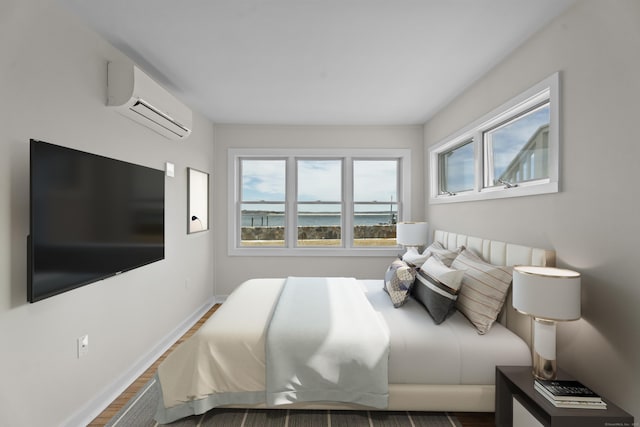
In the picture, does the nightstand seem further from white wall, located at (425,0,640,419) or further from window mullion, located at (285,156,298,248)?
window mullion, located at (285,156,298,248)

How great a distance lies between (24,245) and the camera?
5.22ft

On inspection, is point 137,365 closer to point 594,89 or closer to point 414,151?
point 594,89

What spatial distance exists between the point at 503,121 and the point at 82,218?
330 centimetres

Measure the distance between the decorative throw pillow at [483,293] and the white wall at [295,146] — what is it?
2.15 m

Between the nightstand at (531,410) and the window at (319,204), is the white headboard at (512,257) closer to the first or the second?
the nightstand at (531,410)

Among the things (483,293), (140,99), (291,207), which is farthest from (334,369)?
(291,207)

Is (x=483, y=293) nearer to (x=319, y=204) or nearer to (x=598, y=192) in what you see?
(x=598, y=192)

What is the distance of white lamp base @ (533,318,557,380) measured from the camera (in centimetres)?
Answer: 164

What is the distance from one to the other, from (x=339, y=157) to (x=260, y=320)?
2.89 meters

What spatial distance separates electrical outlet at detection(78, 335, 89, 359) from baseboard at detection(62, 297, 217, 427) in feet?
1.17

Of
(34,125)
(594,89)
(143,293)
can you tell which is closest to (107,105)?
(34,125)

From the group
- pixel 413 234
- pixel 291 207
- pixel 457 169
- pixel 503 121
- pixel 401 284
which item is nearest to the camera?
pixel 401 284

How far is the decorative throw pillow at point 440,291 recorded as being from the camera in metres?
2.14

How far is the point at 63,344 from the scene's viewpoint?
1824mm
